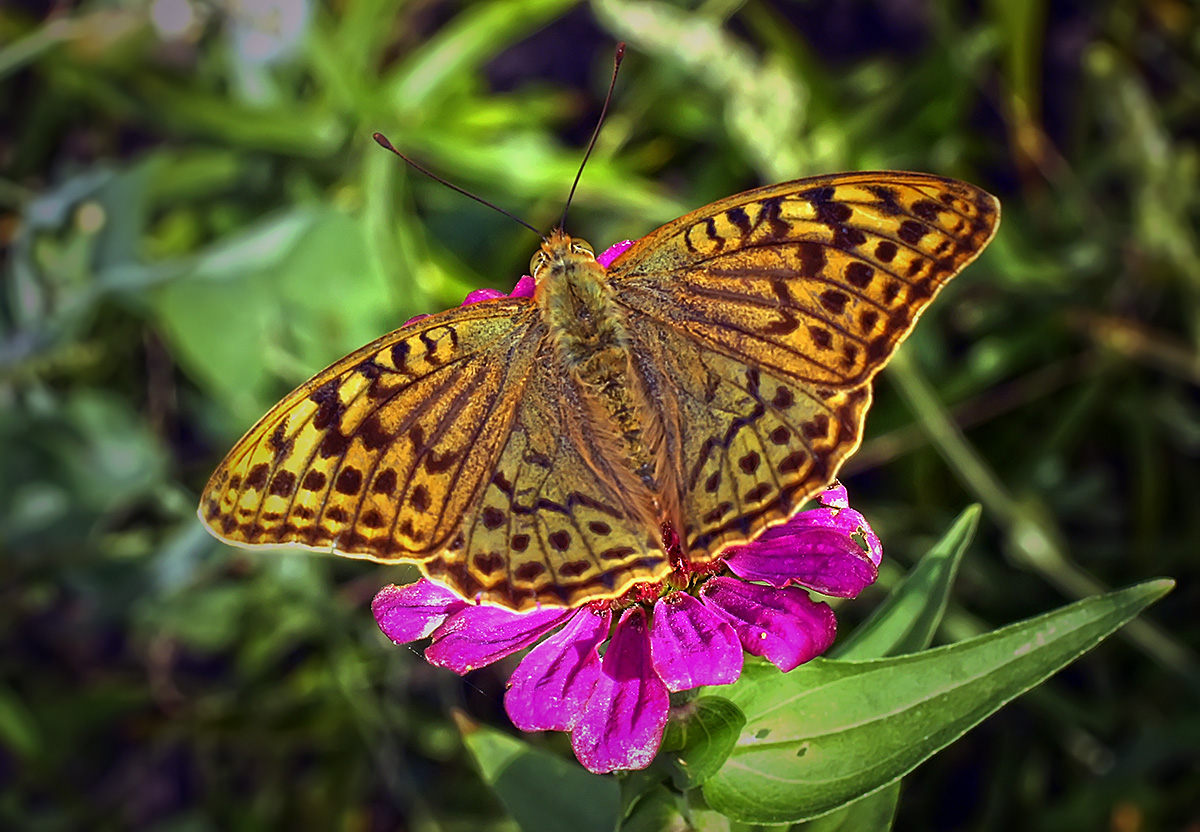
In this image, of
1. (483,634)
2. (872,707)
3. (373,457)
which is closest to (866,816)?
(872,707)

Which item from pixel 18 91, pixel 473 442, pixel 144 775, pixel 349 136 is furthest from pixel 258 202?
pixel 473 442

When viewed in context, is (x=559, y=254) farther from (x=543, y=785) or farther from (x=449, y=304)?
(x=449, y=304)

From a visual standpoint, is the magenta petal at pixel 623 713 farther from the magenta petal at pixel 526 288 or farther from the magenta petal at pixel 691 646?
the magenta petal at pixel 526 288

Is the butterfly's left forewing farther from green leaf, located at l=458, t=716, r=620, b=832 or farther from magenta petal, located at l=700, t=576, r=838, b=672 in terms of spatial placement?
green leaf, located at l=458, t=716, r=620, b=832

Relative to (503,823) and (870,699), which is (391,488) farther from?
(503,823)

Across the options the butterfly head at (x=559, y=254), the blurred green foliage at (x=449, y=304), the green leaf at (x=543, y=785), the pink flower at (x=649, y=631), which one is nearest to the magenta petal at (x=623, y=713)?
the pink flower at (x=649, y=631)
